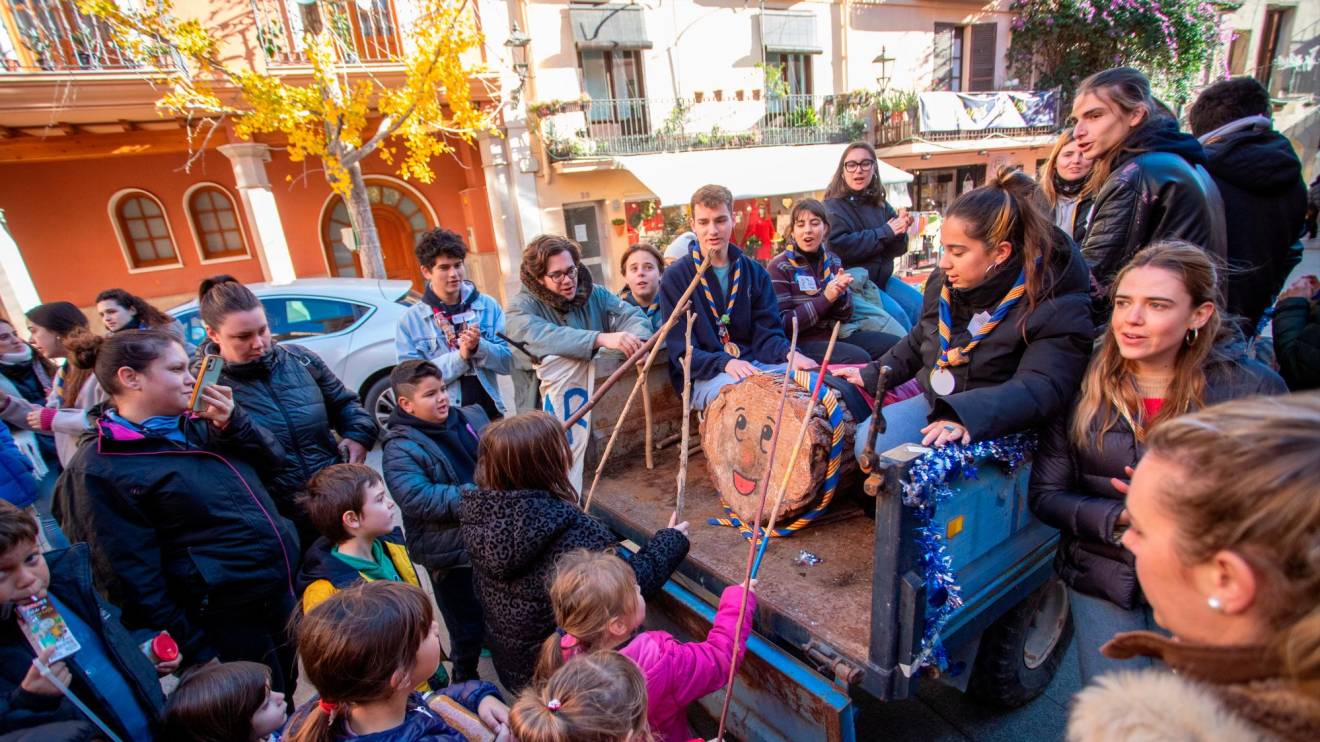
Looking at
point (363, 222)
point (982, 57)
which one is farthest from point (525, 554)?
point (982, 57)

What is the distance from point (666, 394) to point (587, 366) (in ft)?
1.61

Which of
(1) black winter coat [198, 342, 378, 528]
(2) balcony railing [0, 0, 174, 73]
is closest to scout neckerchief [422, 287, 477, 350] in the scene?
(1) black winter coat [198, 342, 378, 528]

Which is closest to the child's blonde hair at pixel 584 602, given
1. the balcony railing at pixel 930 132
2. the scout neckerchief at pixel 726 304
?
the scout neckerchief at pixel 726 304

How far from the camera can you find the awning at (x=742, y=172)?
11.7m

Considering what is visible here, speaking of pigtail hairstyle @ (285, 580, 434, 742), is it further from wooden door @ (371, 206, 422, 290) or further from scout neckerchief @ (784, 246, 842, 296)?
wooden door @ (371, 206, 422, 290)

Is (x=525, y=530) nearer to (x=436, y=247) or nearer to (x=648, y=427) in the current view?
(x=648, y=427)

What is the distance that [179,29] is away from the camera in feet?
24.8

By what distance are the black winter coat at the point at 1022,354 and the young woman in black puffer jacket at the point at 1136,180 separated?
1.51ft

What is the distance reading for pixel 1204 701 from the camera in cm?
73

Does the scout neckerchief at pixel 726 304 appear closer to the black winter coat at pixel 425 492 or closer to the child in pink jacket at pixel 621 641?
the black winter coat at pixel 425 492

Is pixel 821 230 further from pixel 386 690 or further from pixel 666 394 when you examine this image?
pixel 386 690

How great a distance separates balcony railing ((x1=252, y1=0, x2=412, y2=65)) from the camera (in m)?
9.39

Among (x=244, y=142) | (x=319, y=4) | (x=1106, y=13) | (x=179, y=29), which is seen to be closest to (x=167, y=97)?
(x=179, y=29)

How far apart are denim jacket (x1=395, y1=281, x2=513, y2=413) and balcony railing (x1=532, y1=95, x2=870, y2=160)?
9.52m
